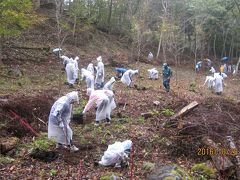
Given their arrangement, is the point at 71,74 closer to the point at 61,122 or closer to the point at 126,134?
the point at 126,134

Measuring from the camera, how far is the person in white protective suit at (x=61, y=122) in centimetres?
941

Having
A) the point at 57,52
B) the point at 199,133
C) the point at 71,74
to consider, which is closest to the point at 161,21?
the point at 57,52

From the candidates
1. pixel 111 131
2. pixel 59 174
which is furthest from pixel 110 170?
pixel 111 131

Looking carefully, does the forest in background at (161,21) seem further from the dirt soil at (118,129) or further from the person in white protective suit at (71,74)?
the dirt soil at (118,129)

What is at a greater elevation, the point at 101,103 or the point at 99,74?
A: the point at 101,103

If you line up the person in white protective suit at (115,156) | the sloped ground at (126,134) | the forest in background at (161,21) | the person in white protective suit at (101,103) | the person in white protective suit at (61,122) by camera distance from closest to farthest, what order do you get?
the sloped ground at (126,134) < the person in white protective suit at (115,156) < the person in white protective suit at (61,122) < the person in white protective suit at (101,103) < the forest in background at (161,21)

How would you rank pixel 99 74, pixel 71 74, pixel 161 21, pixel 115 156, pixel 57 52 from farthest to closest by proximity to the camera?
1. pixel 161 21
2. pixel 57 52
3. pixel 99 74
4. pixel 71 74
5. pixel 115 156

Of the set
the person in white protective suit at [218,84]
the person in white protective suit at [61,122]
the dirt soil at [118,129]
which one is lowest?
the person in white protective suit at [218,84]

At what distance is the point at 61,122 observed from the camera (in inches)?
372

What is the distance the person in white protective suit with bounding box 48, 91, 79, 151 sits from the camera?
30.9 feet

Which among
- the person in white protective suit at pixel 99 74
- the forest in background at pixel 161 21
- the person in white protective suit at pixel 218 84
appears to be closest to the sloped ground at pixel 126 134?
the person in white protective suit at pixel 99 74

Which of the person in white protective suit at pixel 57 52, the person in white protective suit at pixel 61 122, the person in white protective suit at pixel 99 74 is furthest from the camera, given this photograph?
the person in white protective suit at pixel 57 52

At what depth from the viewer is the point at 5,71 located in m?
20.1

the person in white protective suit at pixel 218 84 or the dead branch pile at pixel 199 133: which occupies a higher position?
the dead branch pile at pixel 199 133
